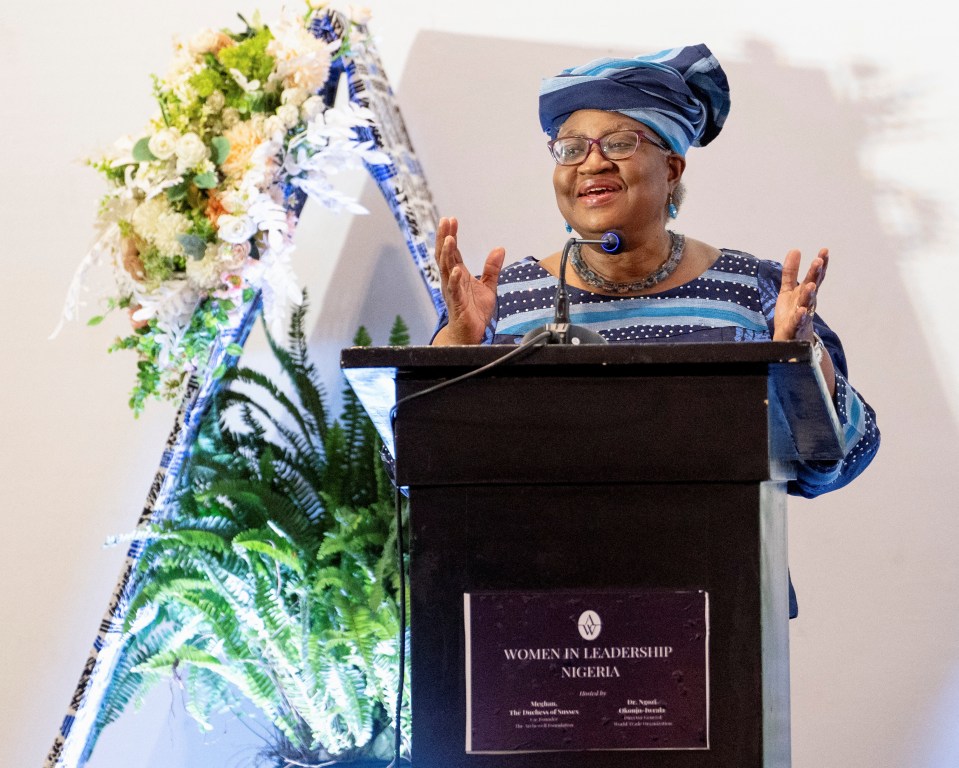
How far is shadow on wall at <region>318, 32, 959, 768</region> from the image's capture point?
3025 millimetres

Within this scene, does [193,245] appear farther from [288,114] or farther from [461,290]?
[461,290]

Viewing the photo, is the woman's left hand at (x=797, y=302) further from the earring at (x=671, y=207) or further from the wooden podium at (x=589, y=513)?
the earring at (x=671, y=207)

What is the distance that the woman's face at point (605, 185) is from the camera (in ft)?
6.17

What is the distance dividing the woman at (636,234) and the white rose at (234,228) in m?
0.90

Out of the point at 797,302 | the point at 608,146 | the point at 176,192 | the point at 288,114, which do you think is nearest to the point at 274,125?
the point at 288,114

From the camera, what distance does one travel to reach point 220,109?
Result: 8.95 feet

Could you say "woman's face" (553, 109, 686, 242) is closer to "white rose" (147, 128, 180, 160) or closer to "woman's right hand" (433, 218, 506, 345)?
"woman's right hand" (433, 218, 506, 345)

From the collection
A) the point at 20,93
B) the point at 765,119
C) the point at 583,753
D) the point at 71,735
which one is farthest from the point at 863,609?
the point at 20,93

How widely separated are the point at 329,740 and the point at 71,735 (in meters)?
0.63

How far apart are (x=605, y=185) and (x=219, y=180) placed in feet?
3.76

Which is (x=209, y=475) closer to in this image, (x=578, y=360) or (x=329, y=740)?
(x=329, y=740)

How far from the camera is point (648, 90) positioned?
1886 millimetres

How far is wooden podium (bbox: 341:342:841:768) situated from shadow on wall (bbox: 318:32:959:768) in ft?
6.88

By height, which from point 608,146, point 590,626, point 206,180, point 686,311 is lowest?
point 590,626
